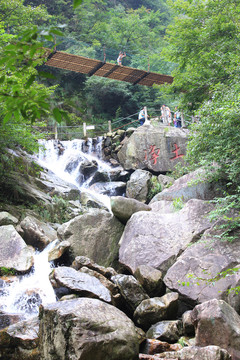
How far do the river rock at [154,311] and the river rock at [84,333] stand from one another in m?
1.09

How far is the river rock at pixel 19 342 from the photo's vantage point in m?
4.17

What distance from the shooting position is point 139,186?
1298cm

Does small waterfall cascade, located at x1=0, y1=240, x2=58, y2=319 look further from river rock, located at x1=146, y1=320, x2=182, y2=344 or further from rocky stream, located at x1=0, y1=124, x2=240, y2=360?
river rock, located at x1=146, y1=320, x2=182, y2=344

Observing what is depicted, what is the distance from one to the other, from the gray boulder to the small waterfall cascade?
3.51 metres

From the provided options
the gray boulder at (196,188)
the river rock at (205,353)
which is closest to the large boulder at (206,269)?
the river rock at (205,353)

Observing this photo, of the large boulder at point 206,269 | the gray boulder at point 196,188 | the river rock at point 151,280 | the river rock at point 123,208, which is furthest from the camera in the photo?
the river rock at point 123,208

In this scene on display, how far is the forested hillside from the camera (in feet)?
5.11

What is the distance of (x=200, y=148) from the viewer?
A: 23.6 feet

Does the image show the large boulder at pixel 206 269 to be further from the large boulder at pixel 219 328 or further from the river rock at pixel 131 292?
the large boulder at pixel 219 328

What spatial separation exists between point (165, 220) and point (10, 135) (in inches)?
189

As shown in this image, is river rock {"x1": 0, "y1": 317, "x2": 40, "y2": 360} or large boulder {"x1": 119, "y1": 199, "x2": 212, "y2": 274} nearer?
river rock {"x1": 0, "y1": 317, "x2": 40, "y2": 360}

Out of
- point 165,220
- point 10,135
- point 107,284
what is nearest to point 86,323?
point 107,284

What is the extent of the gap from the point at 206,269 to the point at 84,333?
2459 mm

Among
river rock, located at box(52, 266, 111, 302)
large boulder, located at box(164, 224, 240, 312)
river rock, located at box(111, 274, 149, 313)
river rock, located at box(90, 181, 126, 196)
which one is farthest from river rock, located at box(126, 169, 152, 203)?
river rock, located at box(52, 266, 111, 302)
